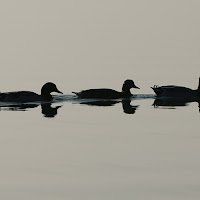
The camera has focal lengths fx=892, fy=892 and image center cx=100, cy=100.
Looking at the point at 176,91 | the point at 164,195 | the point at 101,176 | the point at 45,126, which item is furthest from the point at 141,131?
the point at 176,91

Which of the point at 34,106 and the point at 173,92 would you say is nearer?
the point at 34,106

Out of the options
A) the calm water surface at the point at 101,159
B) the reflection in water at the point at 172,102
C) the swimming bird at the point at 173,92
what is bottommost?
the calm water surface at the point at 101,159

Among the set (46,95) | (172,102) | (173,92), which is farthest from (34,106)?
(173,92)

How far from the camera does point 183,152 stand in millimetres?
19719

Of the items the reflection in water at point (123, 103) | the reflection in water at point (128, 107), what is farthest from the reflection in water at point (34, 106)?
the reflection in water at point (128, 107)

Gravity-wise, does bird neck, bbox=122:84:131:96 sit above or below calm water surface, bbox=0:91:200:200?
above

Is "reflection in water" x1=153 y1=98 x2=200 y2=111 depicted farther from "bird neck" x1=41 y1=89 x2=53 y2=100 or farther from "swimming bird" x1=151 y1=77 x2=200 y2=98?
"bird neck" x1=41 y1=89 x2=53 y2=100

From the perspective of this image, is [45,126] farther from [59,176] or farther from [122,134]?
[59,176]

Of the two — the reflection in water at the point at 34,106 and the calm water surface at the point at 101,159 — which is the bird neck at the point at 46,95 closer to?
the reflection in water at the point at 34,106

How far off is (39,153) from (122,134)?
4350mm

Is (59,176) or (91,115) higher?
(91,115)

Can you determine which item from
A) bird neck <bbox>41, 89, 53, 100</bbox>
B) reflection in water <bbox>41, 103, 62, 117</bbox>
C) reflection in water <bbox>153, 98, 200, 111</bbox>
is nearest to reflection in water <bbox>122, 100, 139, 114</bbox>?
reflection in water <bbox>153, 98, 200, 111</bbox>

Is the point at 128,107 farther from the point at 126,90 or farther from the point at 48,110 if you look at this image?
the point at 126,90

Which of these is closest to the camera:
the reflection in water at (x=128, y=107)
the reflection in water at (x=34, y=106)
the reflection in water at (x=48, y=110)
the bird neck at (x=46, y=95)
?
the reflection in water at (x=48, y=110)
